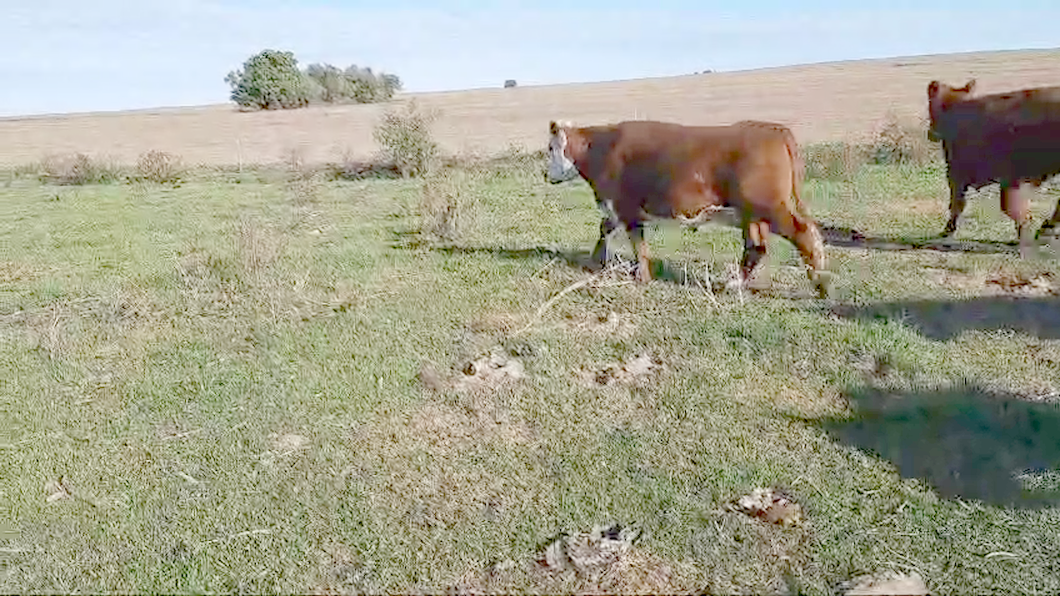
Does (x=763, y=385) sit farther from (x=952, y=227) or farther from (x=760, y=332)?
(x=952, y=227)

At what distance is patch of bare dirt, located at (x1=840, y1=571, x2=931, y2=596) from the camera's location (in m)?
3.93

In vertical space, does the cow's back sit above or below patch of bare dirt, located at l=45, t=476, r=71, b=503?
above

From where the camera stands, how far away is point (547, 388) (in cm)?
616

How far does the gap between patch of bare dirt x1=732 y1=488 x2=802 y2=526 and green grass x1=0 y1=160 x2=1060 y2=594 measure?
0.22ft

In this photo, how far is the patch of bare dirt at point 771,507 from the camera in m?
4.63

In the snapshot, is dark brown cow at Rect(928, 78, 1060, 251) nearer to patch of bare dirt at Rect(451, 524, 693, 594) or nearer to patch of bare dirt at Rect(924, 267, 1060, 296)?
patch of bare dirt at Rect(924, 267, 1060, 296)

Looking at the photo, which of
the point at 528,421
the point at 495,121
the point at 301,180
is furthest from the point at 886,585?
the point at 495,121

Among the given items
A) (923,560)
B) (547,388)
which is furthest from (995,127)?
(923,560)

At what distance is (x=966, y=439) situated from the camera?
5.35 metres

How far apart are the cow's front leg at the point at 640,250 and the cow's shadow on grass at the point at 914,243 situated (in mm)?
2565

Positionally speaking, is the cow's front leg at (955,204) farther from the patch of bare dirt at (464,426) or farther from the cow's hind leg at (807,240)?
the patch of bare dirt at (464,426)

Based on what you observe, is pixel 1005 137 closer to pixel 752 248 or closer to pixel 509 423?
pixel 752 248

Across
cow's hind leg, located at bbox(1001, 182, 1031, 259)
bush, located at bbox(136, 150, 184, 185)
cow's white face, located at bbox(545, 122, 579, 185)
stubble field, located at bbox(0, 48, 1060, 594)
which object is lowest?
stubble field, located at bbox(0, 48, 1060, 594)

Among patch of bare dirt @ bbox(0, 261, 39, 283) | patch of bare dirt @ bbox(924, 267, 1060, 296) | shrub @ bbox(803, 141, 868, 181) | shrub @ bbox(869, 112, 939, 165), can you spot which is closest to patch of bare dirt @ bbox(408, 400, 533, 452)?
patch of bare dirt @ bbox(924, 267, 1060, 296)
